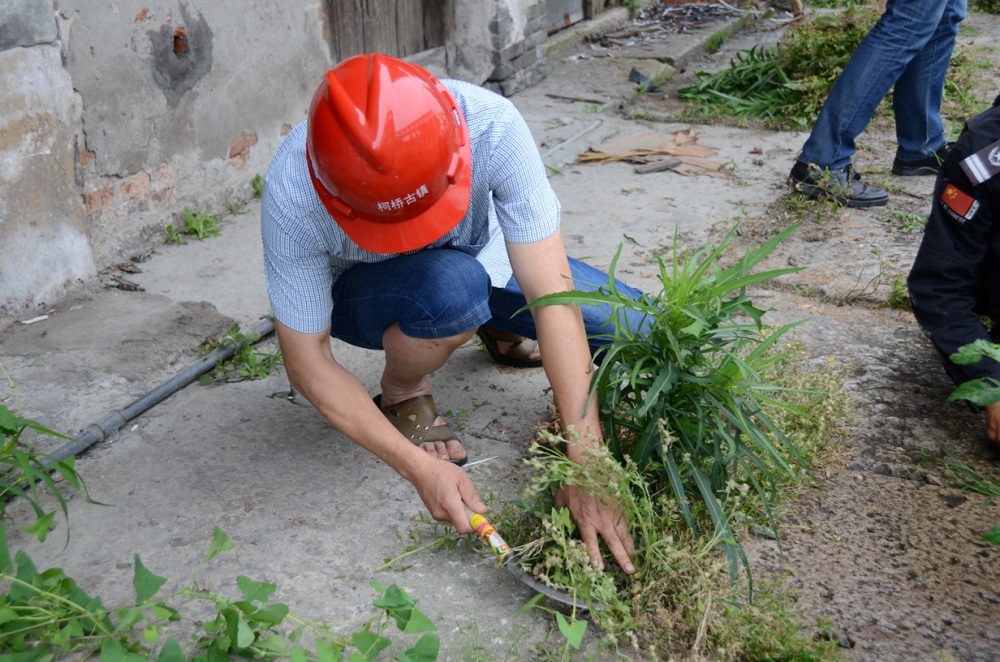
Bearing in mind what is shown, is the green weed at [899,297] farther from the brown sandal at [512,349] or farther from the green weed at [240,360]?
the green weed at [240,360]

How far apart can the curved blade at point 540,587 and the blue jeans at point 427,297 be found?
23.5 inches

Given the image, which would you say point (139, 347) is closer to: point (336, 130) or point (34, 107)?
point (34, 107)

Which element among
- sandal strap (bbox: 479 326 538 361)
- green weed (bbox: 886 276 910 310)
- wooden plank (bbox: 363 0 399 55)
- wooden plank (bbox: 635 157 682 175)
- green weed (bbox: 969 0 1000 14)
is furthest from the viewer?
green weed (bbox: 969 0 1000 14)

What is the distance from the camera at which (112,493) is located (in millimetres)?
2113

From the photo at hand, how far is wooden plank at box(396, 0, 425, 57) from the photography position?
502cm

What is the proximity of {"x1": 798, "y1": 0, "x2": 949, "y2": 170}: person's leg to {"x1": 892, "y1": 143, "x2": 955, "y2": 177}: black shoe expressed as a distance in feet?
1.50

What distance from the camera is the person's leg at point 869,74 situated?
11.5ft

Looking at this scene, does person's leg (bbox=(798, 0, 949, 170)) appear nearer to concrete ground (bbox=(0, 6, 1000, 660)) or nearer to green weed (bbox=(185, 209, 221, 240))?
concrete ground (bbox=(0, 6, 1000, 660))

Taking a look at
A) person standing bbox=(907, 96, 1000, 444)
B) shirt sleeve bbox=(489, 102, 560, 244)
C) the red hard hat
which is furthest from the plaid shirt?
person standing bbox=(907, 96, 1000, 444)

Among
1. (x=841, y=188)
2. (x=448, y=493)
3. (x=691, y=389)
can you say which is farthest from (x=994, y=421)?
(x=841, y=188)

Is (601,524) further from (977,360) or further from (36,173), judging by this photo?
(36,173)

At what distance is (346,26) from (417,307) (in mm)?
3014

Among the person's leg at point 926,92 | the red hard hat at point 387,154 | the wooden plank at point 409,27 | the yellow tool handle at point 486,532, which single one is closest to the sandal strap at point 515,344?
the red hard hat at point 387,154

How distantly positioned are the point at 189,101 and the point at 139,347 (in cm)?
128
